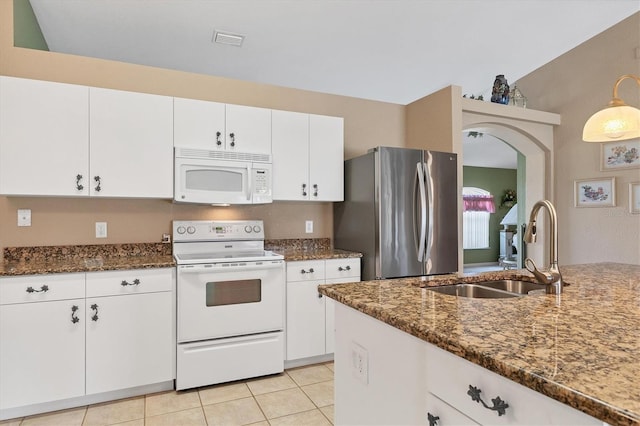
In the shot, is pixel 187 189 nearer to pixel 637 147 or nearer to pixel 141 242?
pixel 141 242

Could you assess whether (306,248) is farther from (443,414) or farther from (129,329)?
(443,414)

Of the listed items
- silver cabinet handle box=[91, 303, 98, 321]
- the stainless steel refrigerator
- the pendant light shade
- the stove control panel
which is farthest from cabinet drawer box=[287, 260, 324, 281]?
the pendant light shade

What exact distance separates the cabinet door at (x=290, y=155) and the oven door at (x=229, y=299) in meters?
0.69

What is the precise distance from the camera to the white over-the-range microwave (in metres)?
2.90

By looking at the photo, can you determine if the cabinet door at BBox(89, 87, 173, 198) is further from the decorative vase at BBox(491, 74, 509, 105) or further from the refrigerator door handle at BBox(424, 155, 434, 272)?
the decorative vase at BBox(491, 74, 509, 105)

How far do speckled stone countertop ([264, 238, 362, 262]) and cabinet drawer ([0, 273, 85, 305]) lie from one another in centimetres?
153

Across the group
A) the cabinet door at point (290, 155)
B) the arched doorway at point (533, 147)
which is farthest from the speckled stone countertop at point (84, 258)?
the arched doorway at point (533, 147)

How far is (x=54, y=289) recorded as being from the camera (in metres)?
2.33

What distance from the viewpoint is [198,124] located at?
3.00 m

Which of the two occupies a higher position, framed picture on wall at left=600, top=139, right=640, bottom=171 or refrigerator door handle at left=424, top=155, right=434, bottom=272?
framed picture on wall at left=600, top=139, right=640, bottom=171

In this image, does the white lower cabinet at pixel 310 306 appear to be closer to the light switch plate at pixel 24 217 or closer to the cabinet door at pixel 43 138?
the cabinet door at pixel 43 138

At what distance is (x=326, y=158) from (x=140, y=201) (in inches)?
Result: 62.8

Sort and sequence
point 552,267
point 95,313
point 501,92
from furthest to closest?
point 501,92
point 95,313
point 552,267

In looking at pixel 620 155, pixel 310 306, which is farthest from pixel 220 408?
pixel 620 155
